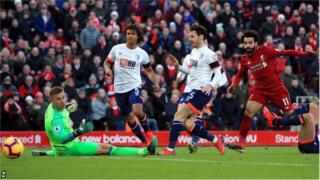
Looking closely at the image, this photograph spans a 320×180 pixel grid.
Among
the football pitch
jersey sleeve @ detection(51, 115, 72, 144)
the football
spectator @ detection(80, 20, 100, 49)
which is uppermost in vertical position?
spectator @ detection(80, 20, 100, 49)

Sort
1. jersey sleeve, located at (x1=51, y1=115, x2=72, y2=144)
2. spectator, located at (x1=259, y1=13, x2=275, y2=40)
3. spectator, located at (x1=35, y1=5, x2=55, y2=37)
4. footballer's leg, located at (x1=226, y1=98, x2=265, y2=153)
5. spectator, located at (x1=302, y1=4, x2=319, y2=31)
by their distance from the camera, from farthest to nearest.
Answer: spectator, located at (x1=302, y1=4, x2=319, y2=31) → spectator, located at (x1=259, y1=13, x2=275, y2=40) → spectator, located at (x1=35, y1=5, x2=55, y2=37) → footballer's leg, located at (x1=226, y1=98, x2=265, y2=153) → jersey sleeve, located at (x1=51, y1=115, x2=72, y2=144)

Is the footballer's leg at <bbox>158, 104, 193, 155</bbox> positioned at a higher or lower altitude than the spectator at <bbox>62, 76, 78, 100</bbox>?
lower

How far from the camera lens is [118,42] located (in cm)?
2880

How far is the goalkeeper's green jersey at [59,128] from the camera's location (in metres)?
16.5

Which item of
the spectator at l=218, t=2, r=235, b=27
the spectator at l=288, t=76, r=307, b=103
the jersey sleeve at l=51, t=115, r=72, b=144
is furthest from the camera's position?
the spectator at l=218, t=2, r=235, b=27

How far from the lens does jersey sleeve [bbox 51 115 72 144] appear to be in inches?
650

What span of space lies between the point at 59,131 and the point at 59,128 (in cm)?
6

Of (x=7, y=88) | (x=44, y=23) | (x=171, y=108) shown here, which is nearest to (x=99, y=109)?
(x=171, y=108)

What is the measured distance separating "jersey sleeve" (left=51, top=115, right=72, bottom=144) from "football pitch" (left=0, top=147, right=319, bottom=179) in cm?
51

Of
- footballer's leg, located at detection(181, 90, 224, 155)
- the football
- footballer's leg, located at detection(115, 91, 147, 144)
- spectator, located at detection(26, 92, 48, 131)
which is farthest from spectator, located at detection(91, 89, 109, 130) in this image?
the football

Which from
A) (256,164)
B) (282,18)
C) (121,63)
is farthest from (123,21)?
(256,164)

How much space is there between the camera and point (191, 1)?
32.7 meters

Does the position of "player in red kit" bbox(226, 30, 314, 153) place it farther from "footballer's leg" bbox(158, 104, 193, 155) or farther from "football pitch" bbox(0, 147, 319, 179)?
"football pitch" bbox(0, 147, 319, 179)

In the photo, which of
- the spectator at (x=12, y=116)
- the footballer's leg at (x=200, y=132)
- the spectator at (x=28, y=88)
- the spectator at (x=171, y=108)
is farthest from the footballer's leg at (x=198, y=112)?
the spectator at (x=28, y=88)
